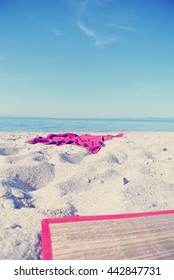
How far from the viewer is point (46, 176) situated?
3959mm

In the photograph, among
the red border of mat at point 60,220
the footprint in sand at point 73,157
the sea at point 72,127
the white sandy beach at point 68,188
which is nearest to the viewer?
the red border of mat at point 60,220

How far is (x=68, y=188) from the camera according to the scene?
11.8 ft

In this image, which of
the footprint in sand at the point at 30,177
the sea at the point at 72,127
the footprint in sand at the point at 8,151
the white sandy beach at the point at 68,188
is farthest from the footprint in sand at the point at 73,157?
the sea at the point at 72,127

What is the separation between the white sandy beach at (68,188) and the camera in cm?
243

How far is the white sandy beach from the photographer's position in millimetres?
2428

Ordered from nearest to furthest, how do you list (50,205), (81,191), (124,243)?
(124,243)
(50,205)
(81,191)

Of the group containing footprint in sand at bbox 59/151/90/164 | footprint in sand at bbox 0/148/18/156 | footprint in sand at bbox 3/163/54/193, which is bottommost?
footprint in sand at bbox 3/163/54/193

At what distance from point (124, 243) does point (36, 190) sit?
5.66 ft

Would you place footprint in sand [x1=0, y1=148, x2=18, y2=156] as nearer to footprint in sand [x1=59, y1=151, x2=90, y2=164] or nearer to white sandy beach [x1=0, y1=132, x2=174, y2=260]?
white sandy beach [x1=0, y1=132, x2=174, y2=260]

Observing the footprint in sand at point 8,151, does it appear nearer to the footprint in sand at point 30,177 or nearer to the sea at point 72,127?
the footprint in sand at point 30,177

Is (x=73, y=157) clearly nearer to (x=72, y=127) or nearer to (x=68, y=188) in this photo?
(x=68, y=188)

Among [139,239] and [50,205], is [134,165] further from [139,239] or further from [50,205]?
[139,239]

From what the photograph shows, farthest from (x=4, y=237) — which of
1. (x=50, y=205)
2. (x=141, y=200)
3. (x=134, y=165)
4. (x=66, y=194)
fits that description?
(x=134, y=165)

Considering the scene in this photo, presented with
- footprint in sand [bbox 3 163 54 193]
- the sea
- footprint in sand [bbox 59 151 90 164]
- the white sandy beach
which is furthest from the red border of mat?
the sea
